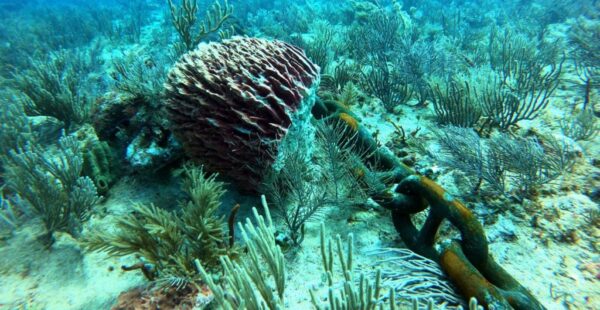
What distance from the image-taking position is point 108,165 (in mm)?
3498

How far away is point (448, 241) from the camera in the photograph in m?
2.05

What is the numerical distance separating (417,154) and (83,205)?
3863mm

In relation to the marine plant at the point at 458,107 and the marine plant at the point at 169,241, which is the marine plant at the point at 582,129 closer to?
the marine plant at the point at 458,107

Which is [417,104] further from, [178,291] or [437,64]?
[178,291]

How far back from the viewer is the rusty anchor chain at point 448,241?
5.77 ft

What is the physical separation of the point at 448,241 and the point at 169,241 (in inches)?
88.0

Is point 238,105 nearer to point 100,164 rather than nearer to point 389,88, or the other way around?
point 100,164

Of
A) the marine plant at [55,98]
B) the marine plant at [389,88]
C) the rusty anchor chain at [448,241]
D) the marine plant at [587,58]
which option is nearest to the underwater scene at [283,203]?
the rusty anchor chain at [448,241]

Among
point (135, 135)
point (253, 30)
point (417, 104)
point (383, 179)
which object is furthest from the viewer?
point (253, 30)

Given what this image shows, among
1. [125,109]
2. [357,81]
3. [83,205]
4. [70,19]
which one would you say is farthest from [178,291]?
[70,19]

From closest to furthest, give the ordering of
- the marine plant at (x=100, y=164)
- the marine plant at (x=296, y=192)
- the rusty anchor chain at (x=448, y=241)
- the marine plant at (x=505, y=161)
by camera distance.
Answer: the rusty anchor chain at (x=448, y=241)
the marine plant at (x=296, y=192)
the marine plant at (x=505, y=161)
the marine plant at (x=100, y=164)

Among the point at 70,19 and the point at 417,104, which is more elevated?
the point at 70,19

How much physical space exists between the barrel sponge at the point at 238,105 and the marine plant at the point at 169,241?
0.50 meters

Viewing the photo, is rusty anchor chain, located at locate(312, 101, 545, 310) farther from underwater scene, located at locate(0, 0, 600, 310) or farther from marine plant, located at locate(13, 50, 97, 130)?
marine plant, located at locate(13, 50, 97, 130)
